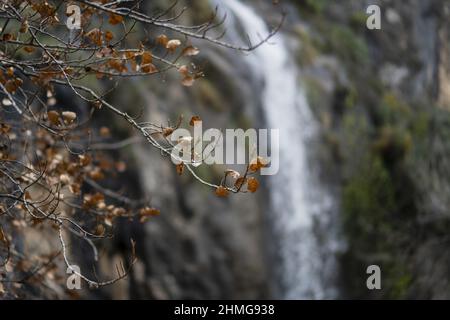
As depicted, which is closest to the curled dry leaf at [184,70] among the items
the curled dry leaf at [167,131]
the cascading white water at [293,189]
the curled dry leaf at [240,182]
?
the curled dry leaf at [167,131]

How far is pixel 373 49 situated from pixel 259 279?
26.6 ft

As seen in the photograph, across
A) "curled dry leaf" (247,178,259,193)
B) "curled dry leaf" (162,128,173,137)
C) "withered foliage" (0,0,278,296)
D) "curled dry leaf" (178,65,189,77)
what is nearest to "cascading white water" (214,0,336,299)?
"withered foliage" (0,0,278,296)

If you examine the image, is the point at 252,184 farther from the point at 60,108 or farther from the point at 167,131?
the point at 60,108

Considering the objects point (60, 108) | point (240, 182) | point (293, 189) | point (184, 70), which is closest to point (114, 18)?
point (184, 70)

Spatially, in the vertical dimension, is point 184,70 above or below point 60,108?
above

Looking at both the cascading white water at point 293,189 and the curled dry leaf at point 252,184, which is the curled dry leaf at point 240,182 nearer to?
the curled dry leaf at point 252,184

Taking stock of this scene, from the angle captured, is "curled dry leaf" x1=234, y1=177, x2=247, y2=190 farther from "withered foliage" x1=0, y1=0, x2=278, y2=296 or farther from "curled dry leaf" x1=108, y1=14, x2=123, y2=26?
"curled dry leaf" x1=108, y1=14, x2=123, y2=26

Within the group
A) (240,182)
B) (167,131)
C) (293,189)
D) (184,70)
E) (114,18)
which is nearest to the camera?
(240,182)

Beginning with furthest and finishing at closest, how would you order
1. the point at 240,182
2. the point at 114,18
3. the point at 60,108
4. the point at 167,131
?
the point at 60,108, the point at 114,18, the point at 167,131, the point at 240,182

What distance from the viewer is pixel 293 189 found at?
1068 cm

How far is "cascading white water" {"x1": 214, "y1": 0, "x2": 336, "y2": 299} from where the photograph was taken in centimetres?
1025

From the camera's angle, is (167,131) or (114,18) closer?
(167,131)

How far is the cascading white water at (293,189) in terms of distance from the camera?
10250 millimetres
